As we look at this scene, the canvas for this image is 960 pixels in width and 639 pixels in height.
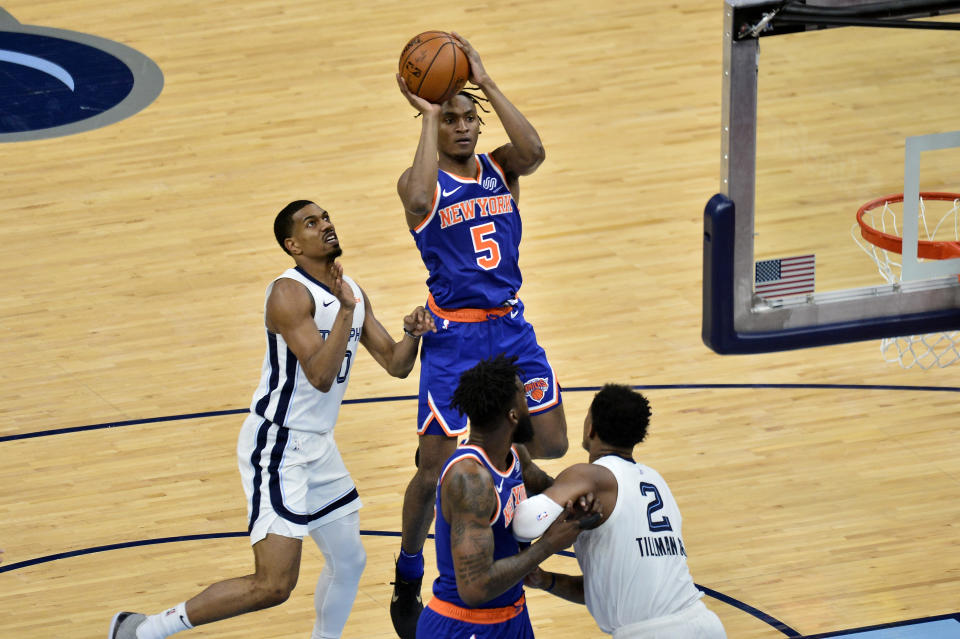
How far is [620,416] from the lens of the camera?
15.1 ft

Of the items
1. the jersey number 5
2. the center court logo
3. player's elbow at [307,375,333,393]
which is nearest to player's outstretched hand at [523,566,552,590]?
player's elbow at [307,375,333,393]

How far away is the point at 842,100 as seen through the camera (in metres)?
5.98

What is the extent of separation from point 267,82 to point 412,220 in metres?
7.03

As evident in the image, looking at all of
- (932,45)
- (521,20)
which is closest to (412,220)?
(932,45)

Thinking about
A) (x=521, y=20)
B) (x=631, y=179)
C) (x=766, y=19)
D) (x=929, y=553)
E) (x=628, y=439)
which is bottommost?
(x=929, y=553)

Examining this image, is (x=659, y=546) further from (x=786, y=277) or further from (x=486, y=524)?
(x=786, y=277)

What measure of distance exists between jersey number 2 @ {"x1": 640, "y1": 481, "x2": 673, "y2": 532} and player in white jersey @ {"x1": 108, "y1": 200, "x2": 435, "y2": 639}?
1.36 meters

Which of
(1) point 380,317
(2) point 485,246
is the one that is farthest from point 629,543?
(1) point 380,317

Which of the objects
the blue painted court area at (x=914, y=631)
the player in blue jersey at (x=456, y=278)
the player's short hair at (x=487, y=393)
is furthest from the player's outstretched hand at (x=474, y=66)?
the blue painted court area at (x=914, y=631)

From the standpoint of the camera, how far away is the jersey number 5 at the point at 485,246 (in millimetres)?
5934

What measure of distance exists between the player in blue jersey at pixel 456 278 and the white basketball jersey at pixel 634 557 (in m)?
1.40

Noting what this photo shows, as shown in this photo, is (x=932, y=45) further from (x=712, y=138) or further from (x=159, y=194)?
(x=159, y=194)

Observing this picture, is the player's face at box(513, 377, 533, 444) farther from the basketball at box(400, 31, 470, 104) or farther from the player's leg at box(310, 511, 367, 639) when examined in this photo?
the basketball at box(400, 31, 470, 104)

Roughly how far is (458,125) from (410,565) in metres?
1.91
